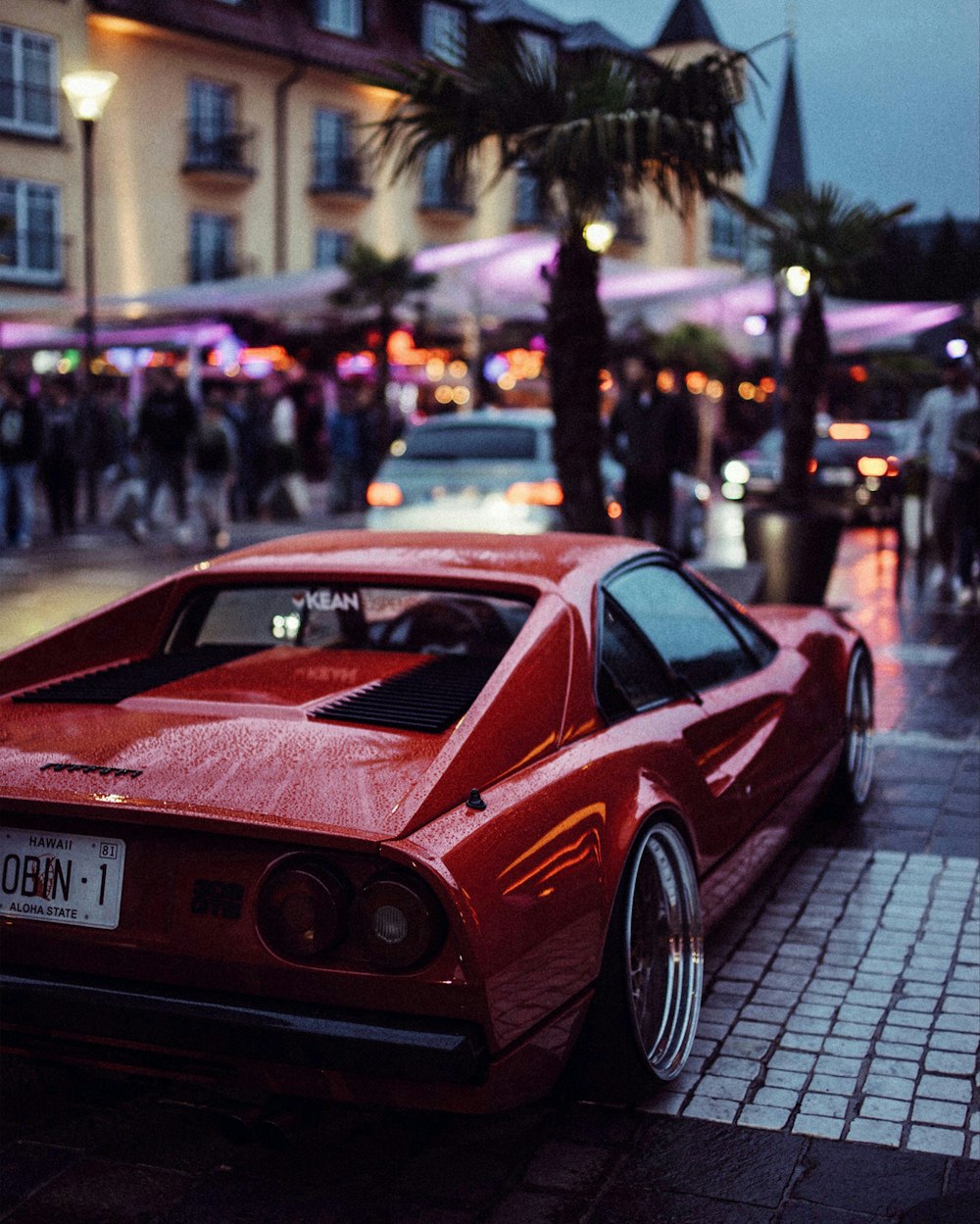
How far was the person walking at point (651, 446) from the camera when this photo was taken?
1275 cm

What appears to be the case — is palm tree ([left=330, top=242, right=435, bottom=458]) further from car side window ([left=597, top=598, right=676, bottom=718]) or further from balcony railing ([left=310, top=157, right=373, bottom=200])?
car side window ([left=597, top=598, right=676, bottom=718])

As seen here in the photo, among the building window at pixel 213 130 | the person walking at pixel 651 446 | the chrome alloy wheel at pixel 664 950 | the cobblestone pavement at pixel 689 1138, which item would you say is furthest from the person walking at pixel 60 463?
the building window at pixel 213 130

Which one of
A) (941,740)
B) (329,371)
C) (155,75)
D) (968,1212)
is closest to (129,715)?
(968,1212)

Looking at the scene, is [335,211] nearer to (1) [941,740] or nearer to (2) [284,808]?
(1) [941,740]

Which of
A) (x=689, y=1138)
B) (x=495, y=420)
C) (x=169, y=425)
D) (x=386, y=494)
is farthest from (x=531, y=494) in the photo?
(x=689, y=1138)

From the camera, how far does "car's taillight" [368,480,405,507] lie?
13.5m

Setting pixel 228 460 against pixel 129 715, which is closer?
pixel 129 715

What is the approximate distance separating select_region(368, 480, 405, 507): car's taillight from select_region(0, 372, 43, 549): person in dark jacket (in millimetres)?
4788

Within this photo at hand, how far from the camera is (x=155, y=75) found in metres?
34.4

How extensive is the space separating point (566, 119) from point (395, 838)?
756 centimetres

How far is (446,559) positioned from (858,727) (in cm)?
262

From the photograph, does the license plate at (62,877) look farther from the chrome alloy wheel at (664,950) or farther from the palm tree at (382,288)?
the palm tree at (382,288)

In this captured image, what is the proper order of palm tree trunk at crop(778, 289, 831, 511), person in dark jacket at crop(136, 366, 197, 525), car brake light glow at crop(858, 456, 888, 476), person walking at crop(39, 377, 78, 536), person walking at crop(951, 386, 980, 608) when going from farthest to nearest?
car brake light glow at crop(858, 456, 888, 476)
person walking at crop(39, 377, 78, 536)
person in dark jacket at crop(136, 366, 197, 525)
person walking at crop(951, 386, 980, 608)
palm tree trunk at crop(778, 289, 831, 511)

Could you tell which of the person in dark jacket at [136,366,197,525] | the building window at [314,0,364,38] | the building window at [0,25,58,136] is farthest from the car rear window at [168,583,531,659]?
the building window at [314,0,364,38]
